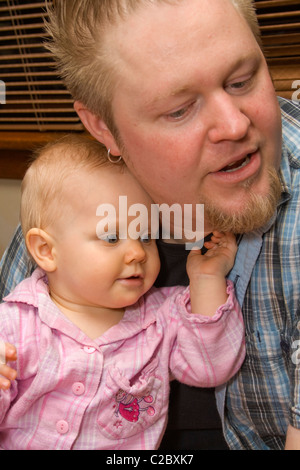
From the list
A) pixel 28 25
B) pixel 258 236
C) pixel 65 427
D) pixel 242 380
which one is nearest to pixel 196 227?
pixel 258 236

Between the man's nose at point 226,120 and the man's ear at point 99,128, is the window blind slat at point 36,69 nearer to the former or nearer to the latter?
the man's ear at point 99,128

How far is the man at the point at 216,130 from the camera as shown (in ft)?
3.51

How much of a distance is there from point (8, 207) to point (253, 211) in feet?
5.30

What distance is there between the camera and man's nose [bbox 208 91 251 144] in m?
1.07

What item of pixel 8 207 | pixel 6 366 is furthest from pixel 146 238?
pixel 8 207

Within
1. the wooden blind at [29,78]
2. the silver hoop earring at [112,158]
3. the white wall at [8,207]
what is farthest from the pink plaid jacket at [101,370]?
the white wall at [8,207]

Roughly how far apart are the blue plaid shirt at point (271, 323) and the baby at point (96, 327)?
5cm

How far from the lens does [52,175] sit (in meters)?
1.25

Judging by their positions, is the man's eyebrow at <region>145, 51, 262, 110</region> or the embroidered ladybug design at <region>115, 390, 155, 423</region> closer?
the man's eyebrow at <region>145, 51, 262, 110</region>

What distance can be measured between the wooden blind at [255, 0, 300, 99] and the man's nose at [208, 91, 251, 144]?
0.78m

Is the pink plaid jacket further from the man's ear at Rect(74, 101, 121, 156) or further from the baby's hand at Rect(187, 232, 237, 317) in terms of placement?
the man's ear at Rect(74, 101, 121, 156)

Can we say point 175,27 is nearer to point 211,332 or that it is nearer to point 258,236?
point 258,236

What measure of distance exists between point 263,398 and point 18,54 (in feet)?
5.39

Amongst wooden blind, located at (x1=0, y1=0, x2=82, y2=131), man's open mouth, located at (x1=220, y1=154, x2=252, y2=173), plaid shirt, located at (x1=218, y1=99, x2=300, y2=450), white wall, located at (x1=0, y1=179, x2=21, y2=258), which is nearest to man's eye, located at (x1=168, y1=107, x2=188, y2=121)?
man's open mouth, located at (x1=220, y1=154, x2=252, y2=173)
